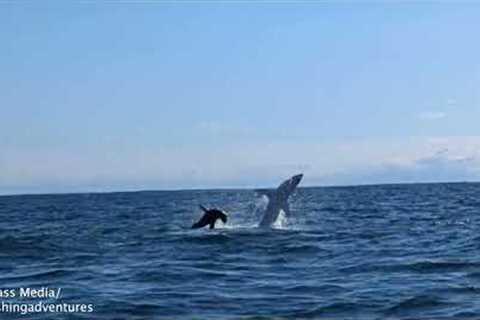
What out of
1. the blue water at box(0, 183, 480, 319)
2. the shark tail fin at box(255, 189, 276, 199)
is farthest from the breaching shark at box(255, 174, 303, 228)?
the blue water at box(0, 183, 480, 319)

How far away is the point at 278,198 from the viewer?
34281mm

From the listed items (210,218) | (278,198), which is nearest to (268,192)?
(278,198)

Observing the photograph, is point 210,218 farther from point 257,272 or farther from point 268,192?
point 257,272

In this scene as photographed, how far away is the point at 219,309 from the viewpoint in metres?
16.2

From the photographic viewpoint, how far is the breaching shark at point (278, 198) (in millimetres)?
33875

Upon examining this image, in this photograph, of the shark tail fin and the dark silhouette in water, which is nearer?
the dark silhouette in water

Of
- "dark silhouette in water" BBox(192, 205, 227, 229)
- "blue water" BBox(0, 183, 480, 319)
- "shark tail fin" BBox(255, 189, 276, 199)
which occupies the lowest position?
"blue water" BBox(0, 183, 480, 319)

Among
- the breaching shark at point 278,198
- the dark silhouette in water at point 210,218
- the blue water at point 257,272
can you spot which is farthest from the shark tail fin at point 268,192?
the dark silhouette in water at point 210,218

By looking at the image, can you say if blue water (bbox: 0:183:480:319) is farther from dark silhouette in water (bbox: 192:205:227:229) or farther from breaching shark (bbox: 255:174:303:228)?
breaching shark (bbox: 255:174:303:228)

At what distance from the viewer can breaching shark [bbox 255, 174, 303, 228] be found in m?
33.9

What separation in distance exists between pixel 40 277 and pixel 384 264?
8374 millimetres

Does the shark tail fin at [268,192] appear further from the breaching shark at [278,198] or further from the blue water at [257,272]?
the blue water at [257,272]

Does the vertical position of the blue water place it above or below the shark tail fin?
below

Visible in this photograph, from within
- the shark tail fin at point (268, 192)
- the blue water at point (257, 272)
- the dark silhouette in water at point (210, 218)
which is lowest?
the blue water at point (257, 272)
